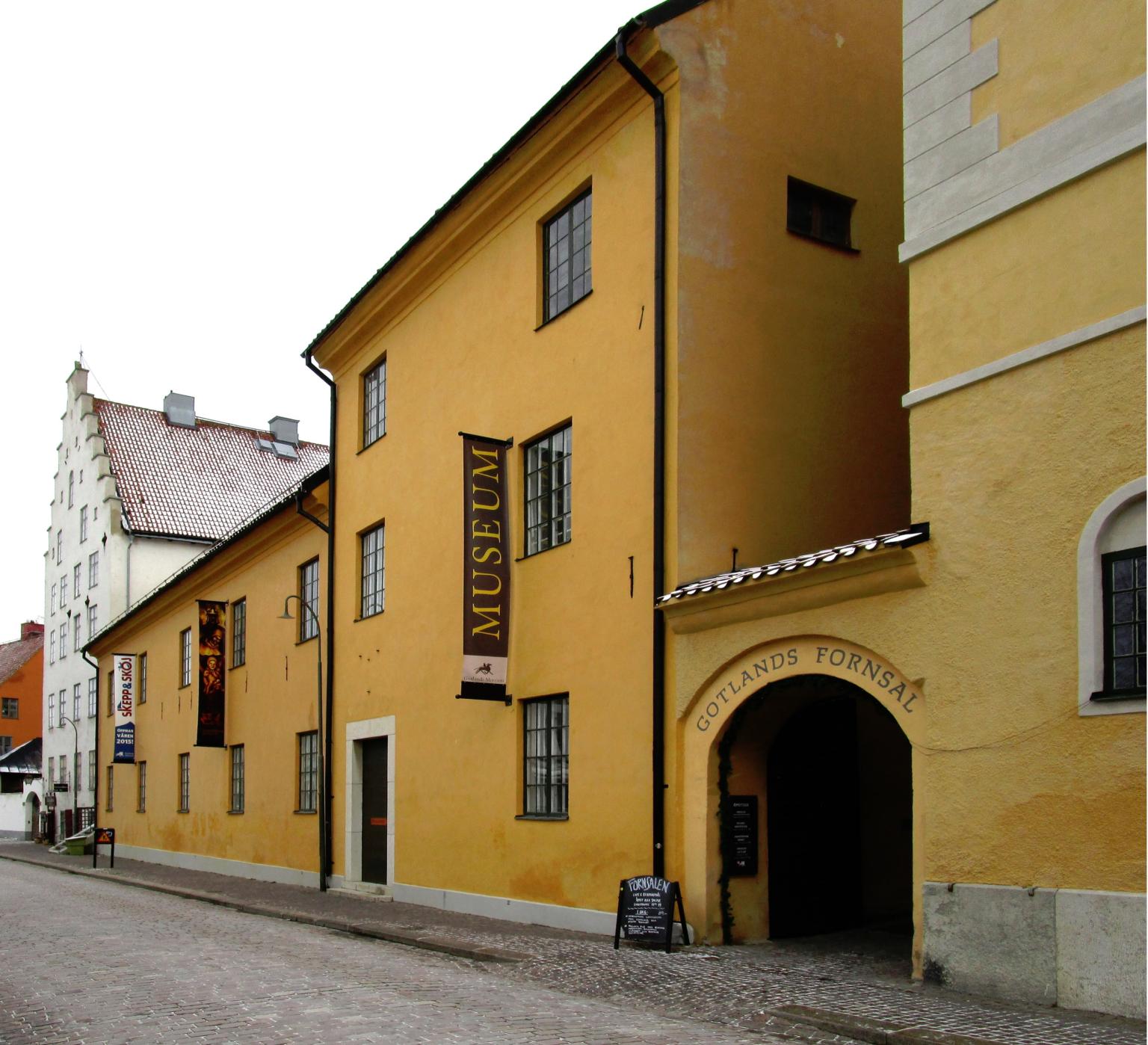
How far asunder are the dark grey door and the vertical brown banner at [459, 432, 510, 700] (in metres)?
4.68

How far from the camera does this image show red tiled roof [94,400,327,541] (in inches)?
1742

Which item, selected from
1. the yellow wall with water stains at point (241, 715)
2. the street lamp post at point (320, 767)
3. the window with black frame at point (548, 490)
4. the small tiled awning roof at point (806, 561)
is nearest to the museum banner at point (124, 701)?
the yellow wall with water stains at point (241, 715)

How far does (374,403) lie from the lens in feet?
69.0

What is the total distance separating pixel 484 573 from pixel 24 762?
46850 mm

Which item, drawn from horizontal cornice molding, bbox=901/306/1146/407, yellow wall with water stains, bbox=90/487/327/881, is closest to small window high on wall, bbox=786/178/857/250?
horizontal cornice molding, bbox=901/306/1146/407

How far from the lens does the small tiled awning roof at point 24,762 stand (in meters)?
55.1

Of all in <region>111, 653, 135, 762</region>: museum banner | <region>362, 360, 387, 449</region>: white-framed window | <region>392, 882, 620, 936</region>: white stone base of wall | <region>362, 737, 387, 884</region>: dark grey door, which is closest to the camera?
<region>392, 882, 620, 936</region>: white stone base of wall

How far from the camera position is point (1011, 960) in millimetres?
9117

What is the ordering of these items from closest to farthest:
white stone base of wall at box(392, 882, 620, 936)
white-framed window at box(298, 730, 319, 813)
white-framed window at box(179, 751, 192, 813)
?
white stone base of wall at box(392, 882, 620, 936) → white-framed window at box(298, 730, 319, 813) → white-framed window at box(179, 751, 192, 813)

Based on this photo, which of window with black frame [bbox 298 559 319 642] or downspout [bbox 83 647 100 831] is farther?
downspout [bbox 83 647 100 831]

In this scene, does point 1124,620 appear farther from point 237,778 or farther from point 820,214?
point 237,778

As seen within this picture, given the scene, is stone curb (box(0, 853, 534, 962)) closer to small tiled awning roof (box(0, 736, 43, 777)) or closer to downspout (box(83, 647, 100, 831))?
downspout (box(83, 647, 100, 831))

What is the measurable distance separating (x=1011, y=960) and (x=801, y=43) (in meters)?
10.3

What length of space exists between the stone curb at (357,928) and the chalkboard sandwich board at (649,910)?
37.8 inches
